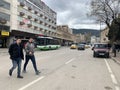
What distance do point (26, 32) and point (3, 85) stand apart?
5469 cm

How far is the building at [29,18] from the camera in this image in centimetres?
5394

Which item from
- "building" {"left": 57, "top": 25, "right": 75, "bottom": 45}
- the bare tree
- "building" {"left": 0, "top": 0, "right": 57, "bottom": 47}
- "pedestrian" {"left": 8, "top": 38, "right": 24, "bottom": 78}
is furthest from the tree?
"building" {"left": 57, "top": 25, "right": 75, "bottom": 45}

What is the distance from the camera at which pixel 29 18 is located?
65.8 m

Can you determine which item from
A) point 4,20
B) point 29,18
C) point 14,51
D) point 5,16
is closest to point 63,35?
point 29,18

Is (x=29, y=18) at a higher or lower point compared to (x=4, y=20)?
higher

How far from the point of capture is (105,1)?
125ft

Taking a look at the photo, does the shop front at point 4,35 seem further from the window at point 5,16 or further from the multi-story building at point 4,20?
the window at point 5,16

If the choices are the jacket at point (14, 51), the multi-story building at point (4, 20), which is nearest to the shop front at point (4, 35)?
the multi-story building at point (4, 20)

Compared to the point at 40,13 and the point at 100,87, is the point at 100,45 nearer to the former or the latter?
the point at 100,87

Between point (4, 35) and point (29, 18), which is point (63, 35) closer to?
point (29, 18)

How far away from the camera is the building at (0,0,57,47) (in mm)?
53938

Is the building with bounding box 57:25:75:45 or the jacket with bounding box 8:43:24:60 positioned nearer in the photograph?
the jacket with bounding box 8:43:24:60

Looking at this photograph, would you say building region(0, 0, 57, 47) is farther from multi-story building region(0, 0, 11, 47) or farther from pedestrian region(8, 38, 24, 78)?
pedestrian region(8, 38, 24, 78)

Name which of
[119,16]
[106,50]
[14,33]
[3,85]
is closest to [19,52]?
[3,85]
